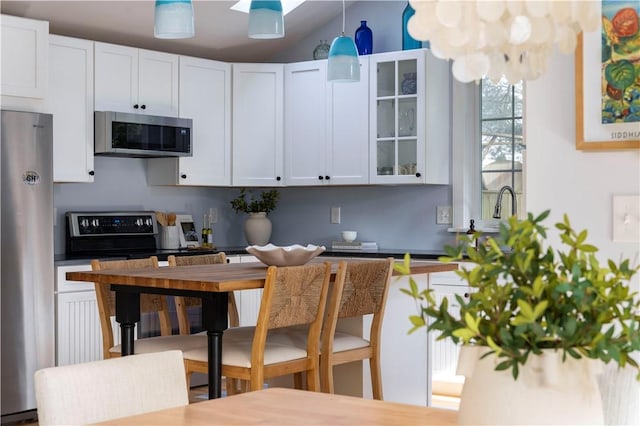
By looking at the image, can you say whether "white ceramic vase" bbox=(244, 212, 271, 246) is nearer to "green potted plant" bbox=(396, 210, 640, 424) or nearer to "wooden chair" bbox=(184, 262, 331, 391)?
"wooden chair" bbox=(184, 262, 331, 391)

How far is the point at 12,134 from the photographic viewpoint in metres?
4.75

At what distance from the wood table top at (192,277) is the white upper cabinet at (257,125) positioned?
7.32 ft

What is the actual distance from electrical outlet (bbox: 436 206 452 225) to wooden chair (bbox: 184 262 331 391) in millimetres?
2436

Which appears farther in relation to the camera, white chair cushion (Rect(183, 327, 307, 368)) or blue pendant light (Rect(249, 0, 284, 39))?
blue pendant light (Rect(249, 0, 284, 39))

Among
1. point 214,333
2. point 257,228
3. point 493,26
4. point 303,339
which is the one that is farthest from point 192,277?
point 257,228

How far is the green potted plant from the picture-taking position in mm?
1179

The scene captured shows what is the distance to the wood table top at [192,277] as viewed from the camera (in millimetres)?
3388

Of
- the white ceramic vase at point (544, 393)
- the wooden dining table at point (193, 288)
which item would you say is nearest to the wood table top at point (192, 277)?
the wooden dining table at point (193, 288)

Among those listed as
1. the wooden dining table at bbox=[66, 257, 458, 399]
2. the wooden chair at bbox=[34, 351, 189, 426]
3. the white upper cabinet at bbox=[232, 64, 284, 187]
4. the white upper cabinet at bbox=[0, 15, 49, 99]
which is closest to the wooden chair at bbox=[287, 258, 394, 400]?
the wooden dining table at bbox=[66, 257, 458, 399]

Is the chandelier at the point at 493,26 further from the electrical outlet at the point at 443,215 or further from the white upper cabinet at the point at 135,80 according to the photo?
the electrical outlet at the point at 443,215

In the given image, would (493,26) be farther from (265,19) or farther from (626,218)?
(265,19)

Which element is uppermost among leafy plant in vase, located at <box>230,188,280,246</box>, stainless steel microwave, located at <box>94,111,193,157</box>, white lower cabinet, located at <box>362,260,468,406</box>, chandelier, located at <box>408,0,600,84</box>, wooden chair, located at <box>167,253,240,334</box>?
stainless steel microwave, located at <box>94,111,193,157</box>

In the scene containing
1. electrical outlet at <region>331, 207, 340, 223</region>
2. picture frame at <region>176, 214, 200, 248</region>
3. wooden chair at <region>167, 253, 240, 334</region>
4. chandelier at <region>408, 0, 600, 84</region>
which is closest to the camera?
chandelier at <region>408, 0, 600, 84</region>

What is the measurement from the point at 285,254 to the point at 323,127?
7.89 ft
